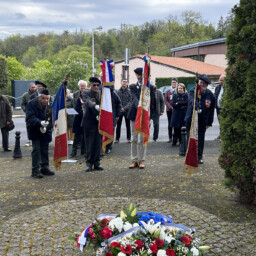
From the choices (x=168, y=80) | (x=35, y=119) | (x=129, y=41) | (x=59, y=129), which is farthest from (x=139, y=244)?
(x=129, y=41)

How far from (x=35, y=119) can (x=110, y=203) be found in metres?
2.96

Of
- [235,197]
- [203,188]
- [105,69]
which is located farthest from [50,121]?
[235,197]

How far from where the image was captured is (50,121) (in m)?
8.59

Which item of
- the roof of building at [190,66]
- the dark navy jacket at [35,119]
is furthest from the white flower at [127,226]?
the roof of building at [190,66]

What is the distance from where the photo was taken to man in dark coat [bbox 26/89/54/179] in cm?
842

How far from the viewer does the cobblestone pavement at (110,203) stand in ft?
16.3

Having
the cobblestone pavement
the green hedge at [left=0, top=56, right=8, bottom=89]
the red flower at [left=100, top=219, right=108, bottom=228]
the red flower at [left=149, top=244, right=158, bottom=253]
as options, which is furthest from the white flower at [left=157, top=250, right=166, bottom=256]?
the green hedge at [left=0, top=56, right=8, bottom=89]

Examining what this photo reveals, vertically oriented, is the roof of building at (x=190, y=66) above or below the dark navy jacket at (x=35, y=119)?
above

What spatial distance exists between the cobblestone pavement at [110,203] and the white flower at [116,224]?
39.5 inches

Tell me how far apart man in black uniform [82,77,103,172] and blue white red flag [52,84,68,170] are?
669 mm

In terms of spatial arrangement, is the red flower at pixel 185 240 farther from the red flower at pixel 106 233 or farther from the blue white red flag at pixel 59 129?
the blue white red flag at pixel 59 129

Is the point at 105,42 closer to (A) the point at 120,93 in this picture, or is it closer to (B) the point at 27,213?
(A) the point at 120,93

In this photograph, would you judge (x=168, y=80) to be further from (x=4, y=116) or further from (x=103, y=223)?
(x=103, y=223)

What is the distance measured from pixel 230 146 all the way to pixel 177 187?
153 centimetres
